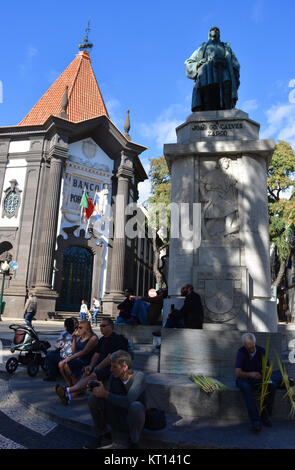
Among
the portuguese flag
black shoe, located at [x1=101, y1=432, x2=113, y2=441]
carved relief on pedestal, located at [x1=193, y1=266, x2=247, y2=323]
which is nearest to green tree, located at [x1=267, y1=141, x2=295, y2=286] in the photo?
the portuguese flag

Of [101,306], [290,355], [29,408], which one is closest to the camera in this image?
[29,408]

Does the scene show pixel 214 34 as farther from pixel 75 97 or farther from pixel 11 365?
pixel 75 97

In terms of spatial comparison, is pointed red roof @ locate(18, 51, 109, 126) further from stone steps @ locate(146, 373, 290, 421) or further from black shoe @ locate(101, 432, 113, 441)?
black shoe @ locate(101, 432, 113, 441)

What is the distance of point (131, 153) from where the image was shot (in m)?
29.6

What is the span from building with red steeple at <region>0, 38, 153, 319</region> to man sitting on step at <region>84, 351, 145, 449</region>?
20499mm

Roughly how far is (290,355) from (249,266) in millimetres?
1662

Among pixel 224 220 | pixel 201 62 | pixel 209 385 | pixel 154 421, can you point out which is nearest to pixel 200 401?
pixel 209 385

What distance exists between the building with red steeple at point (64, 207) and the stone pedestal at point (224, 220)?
59.5ft

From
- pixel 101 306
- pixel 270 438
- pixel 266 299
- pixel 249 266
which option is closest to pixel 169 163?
pixel 249 266

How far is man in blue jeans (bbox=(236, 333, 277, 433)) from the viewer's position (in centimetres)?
404

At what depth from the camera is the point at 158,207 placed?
2780cm
